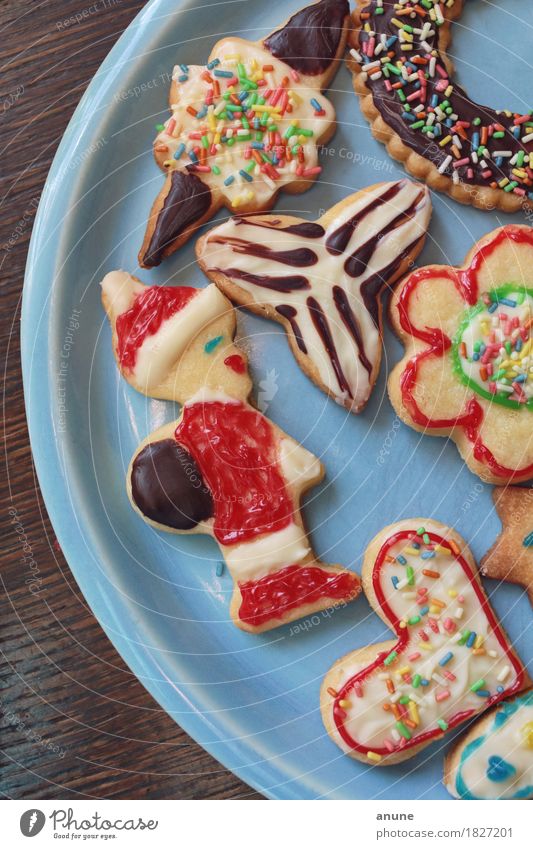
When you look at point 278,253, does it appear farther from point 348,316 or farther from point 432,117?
point 432,117

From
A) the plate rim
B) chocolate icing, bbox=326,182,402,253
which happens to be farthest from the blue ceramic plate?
chocolate icing, bbox=326,182,402,253

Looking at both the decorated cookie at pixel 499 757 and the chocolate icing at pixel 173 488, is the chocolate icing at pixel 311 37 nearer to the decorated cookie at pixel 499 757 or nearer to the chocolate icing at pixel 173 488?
the chocolate icing at pixel 173 488

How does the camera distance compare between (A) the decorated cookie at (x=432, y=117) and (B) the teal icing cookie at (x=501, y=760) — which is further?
(A) the decorated cookie at (x=432, y=117)

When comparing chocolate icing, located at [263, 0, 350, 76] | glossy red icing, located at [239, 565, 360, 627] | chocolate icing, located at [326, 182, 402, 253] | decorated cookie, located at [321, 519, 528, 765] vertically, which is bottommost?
decorated cookie, located at [321, 519, 528, 765]

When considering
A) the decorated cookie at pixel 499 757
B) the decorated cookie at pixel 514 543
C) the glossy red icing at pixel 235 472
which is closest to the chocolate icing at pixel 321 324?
the glossy red icing at pixel 235 472

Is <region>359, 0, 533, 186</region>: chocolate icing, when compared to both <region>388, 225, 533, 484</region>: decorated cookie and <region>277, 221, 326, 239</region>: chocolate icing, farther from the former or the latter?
<region>277, 221, 326, 239</region>: chocolate icing

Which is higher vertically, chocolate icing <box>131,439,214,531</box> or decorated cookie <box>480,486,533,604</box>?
chocolate icing <box>131,439,214,531</box>

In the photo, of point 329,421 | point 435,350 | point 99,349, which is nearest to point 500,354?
point 435,350
